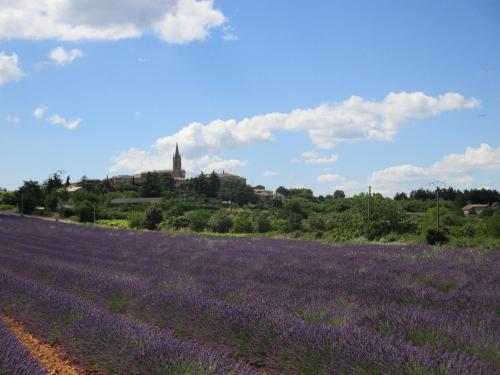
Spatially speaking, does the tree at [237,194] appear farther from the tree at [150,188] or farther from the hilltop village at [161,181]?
the tree at [150,188]

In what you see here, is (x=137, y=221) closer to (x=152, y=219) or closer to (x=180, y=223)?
(x=152, y=219)

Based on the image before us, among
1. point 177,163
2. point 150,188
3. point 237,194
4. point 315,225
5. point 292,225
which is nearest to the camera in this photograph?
point 315,225

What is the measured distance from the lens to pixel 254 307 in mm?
4875

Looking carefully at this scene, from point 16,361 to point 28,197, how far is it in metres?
71.3

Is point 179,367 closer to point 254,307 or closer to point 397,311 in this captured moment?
point 254,307

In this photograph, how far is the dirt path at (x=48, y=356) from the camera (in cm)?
417

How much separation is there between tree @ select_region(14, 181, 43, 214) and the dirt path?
64.3 metres

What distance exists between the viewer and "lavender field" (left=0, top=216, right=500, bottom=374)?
10.5 feet

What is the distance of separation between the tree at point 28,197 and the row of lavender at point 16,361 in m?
66.5

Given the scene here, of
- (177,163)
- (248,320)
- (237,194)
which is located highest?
(177,163)

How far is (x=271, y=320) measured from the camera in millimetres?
4164

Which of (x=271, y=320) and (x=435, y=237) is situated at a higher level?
(x=271, y=320)

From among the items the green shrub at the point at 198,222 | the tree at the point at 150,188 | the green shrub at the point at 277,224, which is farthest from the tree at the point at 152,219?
the tree at the point at 150,188

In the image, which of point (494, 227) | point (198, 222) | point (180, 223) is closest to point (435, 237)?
point (494, 227)
